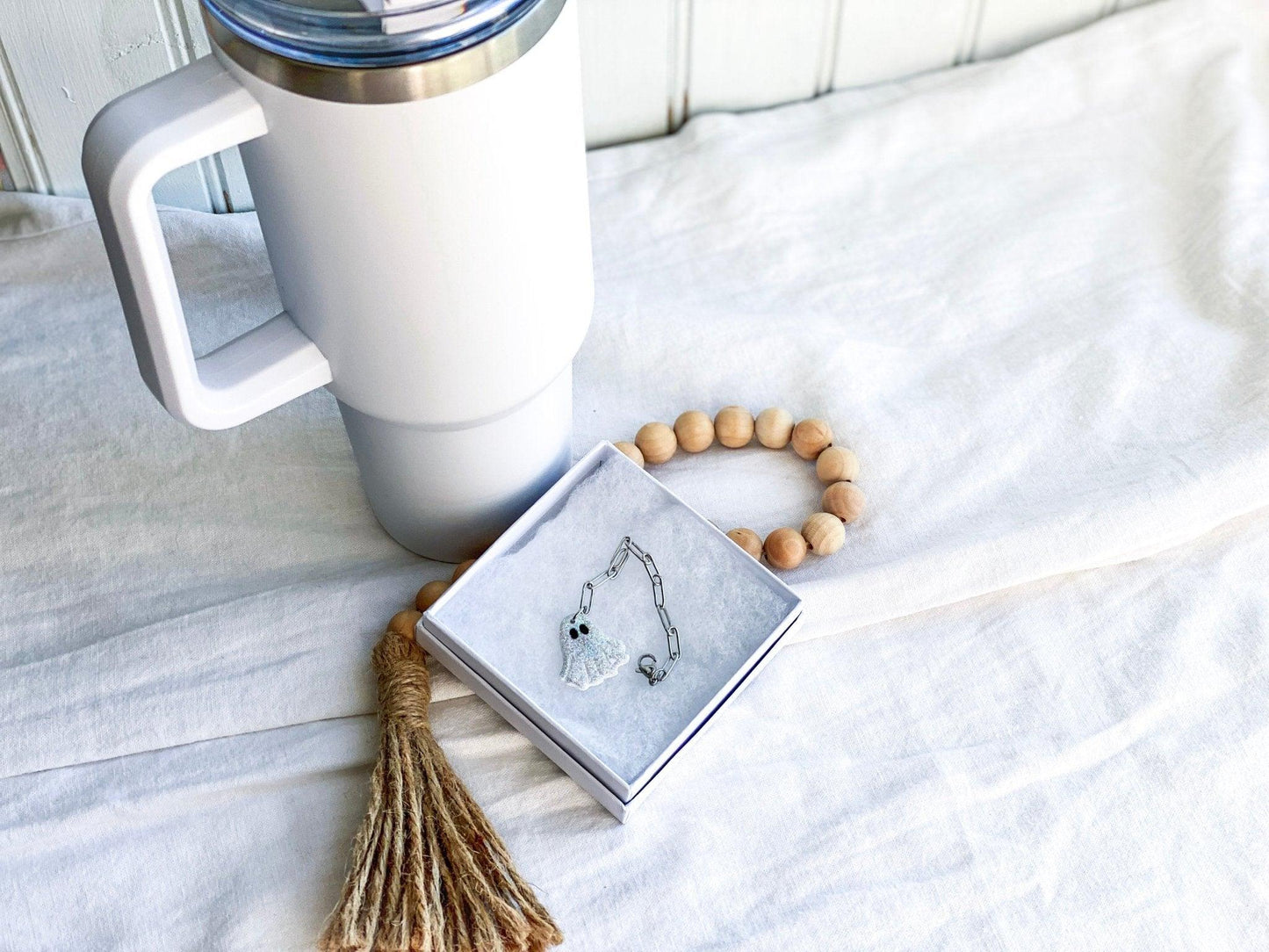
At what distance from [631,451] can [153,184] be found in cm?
29

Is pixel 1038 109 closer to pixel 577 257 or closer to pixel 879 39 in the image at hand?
pixel 879 39

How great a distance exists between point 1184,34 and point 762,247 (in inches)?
13.2

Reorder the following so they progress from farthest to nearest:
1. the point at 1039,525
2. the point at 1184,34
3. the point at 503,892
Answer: the point at 1184,34
the point at 1039,525
the point at 503,892

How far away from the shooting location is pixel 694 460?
2.27 feet

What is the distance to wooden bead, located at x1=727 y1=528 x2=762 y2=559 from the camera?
63 centimetres

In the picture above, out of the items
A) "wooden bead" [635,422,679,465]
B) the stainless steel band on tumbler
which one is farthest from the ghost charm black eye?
the stainless steel band on tumbler

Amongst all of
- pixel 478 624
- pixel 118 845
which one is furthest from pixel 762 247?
pixel 118 845

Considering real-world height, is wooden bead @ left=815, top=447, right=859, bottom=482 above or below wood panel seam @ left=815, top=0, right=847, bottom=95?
below

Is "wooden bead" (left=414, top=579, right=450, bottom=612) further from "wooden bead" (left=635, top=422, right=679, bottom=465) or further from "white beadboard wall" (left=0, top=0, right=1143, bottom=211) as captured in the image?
"white beadboard wall" (left=0, top=0, right=1143, bottom=211)

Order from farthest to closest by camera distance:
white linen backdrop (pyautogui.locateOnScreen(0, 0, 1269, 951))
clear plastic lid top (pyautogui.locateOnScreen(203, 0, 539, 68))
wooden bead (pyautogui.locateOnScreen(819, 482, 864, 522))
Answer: wooden bead (pyautogui.locateOnScreen(819, 482, 864, 522)), white linen backdrop (pyautogui.locateOnScreen(0, 0, 1269, 951)), clear plastic lid top (pyautogui.locateOnScreen(203, 0, 539, 68))

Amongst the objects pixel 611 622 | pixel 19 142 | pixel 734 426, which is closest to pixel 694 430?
pixel 734 426

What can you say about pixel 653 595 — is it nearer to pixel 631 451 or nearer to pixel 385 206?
pixel 631 451

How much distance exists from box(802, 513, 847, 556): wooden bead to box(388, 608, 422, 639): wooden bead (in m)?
0.20

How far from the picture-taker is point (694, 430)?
68 centimetres
